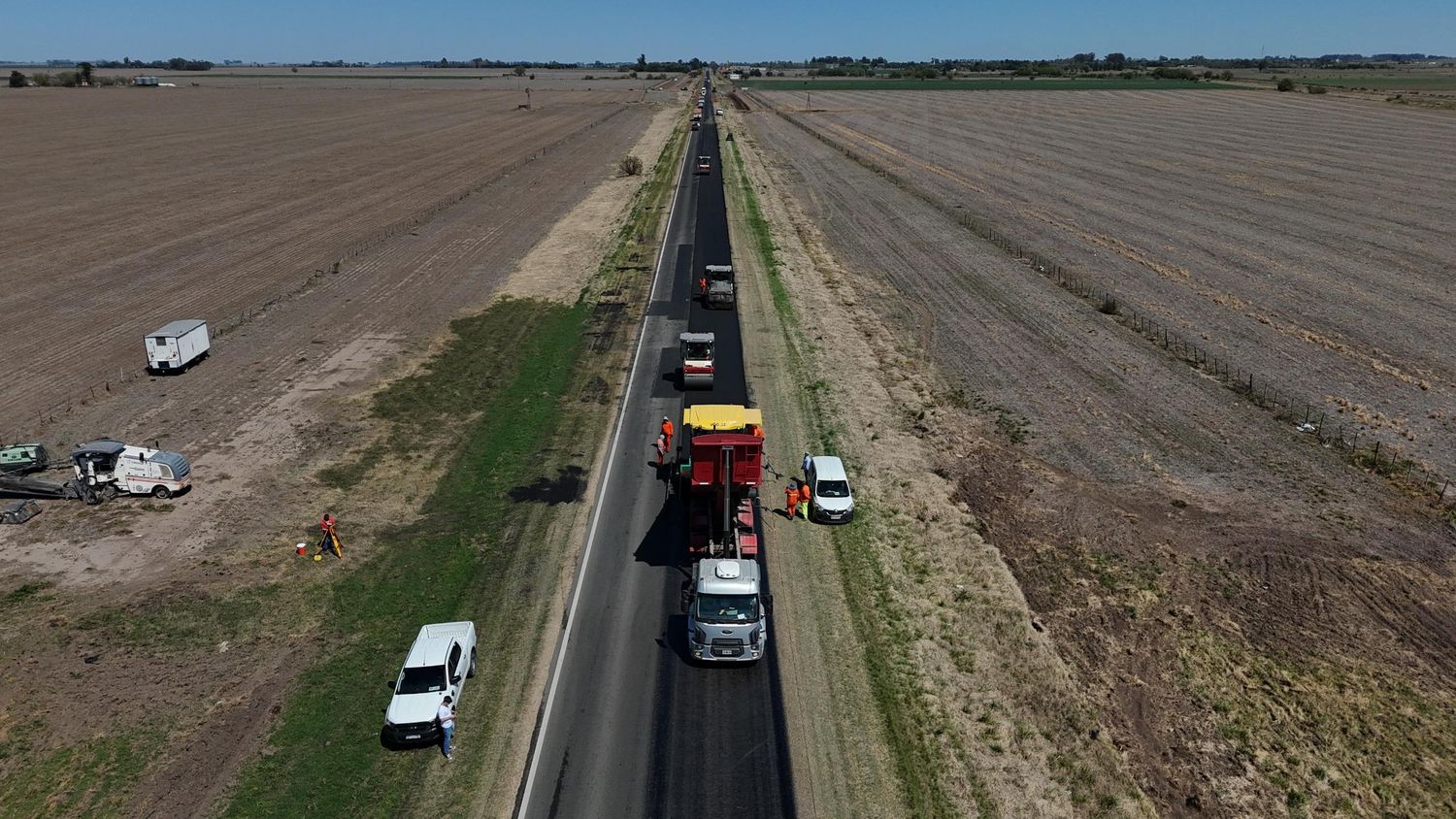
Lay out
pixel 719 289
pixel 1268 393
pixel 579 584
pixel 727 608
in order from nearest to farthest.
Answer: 1. pixel 727 608
2. pixel 579 584
3. pixel 1268 393
4. pixel 719 289

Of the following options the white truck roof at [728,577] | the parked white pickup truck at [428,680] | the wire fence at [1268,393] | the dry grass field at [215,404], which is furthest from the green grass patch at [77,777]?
the wire fence at [1268,393]

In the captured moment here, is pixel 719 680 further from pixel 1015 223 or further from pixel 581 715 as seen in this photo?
pixel 1015 223

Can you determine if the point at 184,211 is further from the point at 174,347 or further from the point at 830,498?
the point at 830,498

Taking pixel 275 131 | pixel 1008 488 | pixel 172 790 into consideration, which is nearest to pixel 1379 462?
pixel 1008 488

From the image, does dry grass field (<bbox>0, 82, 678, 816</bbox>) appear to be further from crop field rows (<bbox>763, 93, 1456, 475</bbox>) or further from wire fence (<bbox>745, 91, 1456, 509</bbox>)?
crop field rows (<bbox>763, 93, 1456, 475</bbox>)

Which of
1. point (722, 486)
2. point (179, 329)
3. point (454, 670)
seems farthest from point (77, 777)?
point (179, 329)

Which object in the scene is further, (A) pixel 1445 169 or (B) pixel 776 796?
(A) pixel 1445 169
